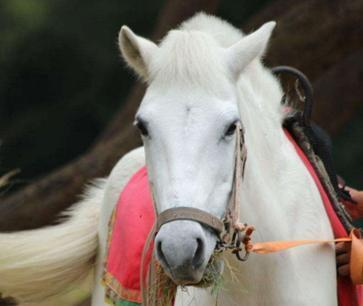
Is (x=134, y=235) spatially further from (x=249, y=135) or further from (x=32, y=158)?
(x=32, y=158)

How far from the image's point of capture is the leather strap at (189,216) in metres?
3.50

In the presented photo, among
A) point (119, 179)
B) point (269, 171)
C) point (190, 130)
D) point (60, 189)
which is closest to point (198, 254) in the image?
point (190, 130)

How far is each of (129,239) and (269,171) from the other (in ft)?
3.00

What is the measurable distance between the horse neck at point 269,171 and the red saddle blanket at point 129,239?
200 millimetres

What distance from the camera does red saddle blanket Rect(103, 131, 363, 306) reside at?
15.6 ft

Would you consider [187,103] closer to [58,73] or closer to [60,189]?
[60,189]

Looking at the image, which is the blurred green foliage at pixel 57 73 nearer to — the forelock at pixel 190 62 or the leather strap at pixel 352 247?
the leather strap at pixel 352 247

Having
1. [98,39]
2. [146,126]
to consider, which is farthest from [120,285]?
[98,39]

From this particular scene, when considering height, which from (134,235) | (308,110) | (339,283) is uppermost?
(308,110)

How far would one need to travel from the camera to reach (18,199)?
337 inches

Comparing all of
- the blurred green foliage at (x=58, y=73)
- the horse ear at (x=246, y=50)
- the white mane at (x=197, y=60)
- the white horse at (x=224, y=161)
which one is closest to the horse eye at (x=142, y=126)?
the white horse at (x=224, y=161)

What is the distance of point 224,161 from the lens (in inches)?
145

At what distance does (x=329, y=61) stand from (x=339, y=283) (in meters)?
4.05

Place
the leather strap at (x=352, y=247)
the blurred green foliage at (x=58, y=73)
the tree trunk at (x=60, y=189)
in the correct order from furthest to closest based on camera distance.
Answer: the blurred green foliage at (x=58, y=73) → the tree trunk at (x=60, y=189) → the leather strap at (x=352, y=247)
